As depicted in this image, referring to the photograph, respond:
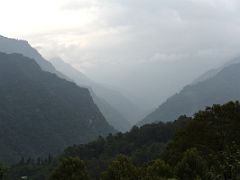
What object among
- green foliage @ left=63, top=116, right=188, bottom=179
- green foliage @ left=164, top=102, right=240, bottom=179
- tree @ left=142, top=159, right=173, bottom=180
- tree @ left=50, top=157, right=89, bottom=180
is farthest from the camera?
green foliage @ left=63, top=116, right=188, bottom=179

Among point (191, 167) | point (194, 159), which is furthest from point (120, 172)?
point (194, 159)

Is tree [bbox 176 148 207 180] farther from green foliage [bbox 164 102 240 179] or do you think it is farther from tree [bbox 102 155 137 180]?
green foliage [bbox 164 102 240 179]

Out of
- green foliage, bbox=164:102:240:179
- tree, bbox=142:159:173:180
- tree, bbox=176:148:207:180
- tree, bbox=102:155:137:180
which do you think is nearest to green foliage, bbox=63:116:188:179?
green foliage, bbox=164:102:240:179

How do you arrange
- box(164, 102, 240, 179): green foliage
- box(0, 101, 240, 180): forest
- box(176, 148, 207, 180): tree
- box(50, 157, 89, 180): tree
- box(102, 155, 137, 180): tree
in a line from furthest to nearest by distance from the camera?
box(164, 102, 240, 179): green foliage < box(50, 157, 89, 180): tree < box(102, 155, 137, 180): tree < box(176, 148, 207, 180): tree < box(0, 101, 240, 180): forest

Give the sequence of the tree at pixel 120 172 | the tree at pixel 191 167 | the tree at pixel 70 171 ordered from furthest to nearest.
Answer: the tree at pixel 70 171 < the tree at pixel 120 172 < the tree at pixel 191 167

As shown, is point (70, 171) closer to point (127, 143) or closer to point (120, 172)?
point (120, 172)

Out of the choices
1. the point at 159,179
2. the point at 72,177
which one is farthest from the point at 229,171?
the point at 72,177

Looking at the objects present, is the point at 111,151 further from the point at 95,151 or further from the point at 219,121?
the point at 219,121

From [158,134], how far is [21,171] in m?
42.6

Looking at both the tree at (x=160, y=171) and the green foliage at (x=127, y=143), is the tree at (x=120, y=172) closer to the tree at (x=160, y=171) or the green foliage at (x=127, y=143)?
the tree at (x=160, y=171)

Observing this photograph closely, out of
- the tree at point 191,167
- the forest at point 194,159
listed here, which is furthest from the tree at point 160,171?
the tree at point 191,167

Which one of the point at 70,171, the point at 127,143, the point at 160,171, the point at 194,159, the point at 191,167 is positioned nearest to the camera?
the point at 194,159

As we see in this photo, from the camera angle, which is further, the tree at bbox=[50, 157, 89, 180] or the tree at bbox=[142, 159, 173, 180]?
the tree at bbox=[50, 157, 89, 180]

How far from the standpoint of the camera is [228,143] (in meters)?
50.6
